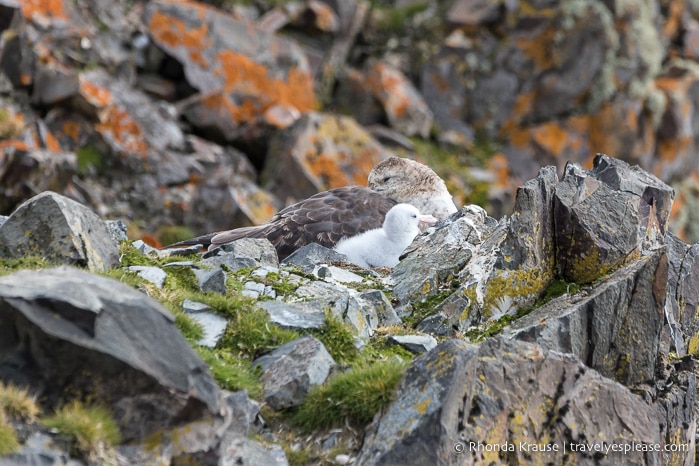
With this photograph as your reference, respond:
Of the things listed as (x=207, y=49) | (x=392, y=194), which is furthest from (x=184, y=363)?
(x=207, y=49)

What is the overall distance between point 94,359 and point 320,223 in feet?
18.5

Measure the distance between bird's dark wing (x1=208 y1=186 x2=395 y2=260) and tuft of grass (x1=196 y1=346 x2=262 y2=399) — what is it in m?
3.71

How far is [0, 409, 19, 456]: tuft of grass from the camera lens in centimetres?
479

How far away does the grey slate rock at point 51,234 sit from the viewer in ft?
24.1

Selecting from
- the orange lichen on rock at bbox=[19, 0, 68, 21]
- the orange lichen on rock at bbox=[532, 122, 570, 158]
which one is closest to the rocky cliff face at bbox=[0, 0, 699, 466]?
the orange lichen on rock at bbox=[19, 0, 68, 21]

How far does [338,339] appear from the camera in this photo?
7.18 metres

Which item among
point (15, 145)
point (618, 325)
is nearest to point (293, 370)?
point (618, 325)

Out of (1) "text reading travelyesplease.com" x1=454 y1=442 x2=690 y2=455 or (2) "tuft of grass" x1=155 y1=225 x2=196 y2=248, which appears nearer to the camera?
(1) "text reading travelyesplease.com" x1=454 y1=442 x2=690 y2=455

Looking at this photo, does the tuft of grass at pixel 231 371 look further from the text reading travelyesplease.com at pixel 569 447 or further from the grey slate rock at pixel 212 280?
the text reading travelyesplease.com at pixel 569 447

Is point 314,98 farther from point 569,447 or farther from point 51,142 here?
point 569,447

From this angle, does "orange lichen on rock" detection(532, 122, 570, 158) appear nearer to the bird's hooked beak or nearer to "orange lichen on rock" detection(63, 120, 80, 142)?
"orange lichen on rock" detection(63, 120, 80, 142)

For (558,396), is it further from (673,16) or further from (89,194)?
(673,16)

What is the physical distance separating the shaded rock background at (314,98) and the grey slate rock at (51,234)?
832 cm

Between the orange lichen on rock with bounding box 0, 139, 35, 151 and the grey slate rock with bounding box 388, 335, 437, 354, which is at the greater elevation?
the grey slate rock with bounding box 388, 335, 437, 354
